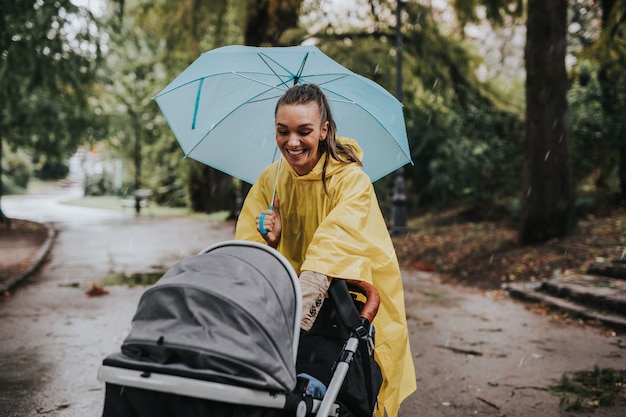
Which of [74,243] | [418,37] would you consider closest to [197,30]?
[418,37]

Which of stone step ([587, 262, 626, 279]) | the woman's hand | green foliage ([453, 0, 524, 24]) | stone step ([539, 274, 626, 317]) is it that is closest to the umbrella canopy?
the woman's hand

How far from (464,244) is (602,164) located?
3.52 metres

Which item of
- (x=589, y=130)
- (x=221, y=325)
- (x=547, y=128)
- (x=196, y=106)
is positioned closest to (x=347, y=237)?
(x=221, y=325)

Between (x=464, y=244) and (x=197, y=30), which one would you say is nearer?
(x=464, y=244)

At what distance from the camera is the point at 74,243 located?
15.6 metres

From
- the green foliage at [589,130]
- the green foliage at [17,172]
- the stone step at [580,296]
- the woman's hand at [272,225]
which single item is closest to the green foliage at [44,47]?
the woman's hand at [272,225]

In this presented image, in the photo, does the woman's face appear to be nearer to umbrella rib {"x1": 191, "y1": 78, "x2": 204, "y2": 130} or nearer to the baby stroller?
the baby stroller

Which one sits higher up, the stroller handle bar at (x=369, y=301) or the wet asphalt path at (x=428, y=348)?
the stroller handle bar at (x=369, y=301)

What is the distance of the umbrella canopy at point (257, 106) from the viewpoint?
342 cm

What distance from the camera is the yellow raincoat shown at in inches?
102

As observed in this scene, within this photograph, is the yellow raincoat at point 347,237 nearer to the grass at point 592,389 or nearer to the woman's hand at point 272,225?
the woman's hand at point 272,225

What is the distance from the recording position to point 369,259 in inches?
105

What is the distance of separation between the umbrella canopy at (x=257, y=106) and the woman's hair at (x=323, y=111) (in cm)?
45

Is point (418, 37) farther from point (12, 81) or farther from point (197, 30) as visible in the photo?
point (12, 81)
